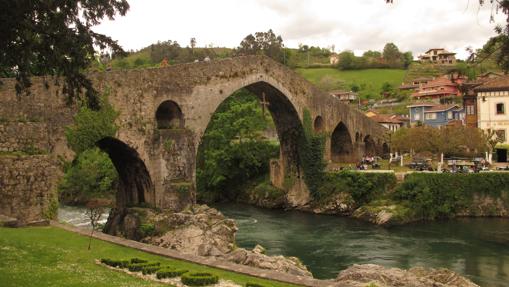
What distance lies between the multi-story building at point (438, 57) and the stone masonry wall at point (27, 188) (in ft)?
335

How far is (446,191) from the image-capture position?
123ft

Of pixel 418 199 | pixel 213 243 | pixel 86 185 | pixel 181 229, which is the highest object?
pixel 86 185

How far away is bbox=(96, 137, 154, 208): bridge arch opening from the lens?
26.8m

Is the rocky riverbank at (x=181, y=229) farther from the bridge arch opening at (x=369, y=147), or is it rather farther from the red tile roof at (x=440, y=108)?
the red tile roof at (x=440, y=108)

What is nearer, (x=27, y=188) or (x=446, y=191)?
(x=27, y=188)

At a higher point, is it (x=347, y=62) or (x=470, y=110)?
(x=347, y=62)

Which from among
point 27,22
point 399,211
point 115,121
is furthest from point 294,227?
point 27,22

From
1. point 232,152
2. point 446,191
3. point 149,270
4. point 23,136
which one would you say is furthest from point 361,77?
point 149,270

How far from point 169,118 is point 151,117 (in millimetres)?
2634

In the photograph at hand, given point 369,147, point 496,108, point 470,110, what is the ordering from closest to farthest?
point 496,108 → point 470,110 → point 369,147

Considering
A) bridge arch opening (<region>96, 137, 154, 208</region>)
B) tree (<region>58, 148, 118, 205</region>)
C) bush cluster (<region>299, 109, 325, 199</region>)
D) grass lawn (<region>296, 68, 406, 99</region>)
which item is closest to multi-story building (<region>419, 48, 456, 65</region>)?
grass lawn (<region>296, 68, 406, 99</region>)

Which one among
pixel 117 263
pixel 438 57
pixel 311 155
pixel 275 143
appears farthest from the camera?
pixel 438 57

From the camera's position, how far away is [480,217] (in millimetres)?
36562

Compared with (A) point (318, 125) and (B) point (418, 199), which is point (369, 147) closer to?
(A) point (318, 125)
